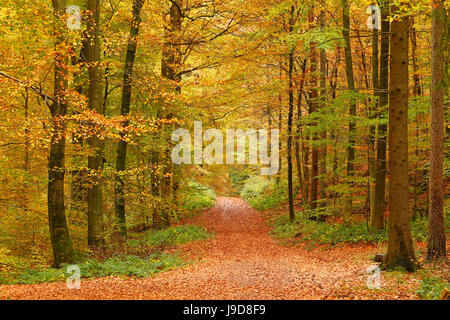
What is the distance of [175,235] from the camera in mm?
14836

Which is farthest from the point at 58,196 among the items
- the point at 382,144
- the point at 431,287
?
the point at 382,144

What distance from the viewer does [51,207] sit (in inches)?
376

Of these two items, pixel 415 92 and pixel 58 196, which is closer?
pixel 58 196

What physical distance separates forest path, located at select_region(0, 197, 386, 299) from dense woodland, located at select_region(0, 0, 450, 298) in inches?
63.7

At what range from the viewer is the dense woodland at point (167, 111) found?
7.79 meters

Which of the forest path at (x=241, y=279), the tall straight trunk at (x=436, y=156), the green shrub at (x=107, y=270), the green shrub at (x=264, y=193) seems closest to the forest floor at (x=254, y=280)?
the forest path at (x=241, y=279)

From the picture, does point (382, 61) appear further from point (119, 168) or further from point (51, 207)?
point (51, 207)

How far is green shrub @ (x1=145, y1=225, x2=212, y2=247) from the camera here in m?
14.0

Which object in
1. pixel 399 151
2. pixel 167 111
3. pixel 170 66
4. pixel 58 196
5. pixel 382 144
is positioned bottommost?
pixel 58 196

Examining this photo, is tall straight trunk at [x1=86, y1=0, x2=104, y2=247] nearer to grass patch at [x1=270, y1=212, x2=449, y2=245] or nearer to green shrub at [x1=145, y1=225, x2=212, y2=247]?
green shrub at [x1=145, y1=225, x2=212, y2=247]

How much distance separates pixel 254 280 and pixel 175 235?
7395 millimetres

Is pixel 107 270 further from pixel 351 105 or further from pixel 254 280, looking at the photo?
pixel 351 105
